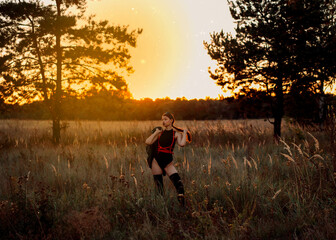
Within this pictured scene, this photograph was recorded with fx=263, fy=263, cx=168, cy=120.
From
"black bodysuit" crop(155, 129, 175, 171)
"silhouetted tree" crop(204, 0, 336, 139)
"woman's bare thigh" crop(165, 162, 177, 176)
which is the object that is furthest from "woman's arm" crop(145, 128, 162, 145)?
"silhouetted tree" crop(204, 0, 336, 139)

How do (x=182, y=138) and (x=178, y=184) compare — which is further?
(x=182, y=138)

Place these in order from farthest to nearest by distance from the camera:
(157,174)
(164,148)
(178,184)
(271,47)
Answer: (271,47), (157,174), (164,148), (178,184)

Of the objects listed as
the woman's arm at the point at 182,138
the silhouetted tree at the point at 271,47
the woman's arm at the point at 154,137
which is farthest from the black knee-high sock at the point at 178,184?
the silhouetted tree at the point at 271,47

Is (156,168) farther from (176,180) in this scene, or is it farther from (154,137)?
(154,137)

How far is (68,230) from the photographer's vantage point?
3.18 m

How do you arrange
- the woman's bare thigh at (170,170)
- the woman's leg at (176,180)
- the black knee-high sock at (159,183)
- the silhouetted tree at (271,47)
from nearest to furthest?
the woman's leg at (176,180) → the woman's bare thigh at (170,170) → the black knee-high sock at (159,183) → the silhouetted tree at (271,47)

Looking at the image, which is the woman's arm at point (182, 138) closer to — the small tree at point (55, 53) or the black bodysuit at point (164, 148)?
the black bodysuit at point (164, 148)

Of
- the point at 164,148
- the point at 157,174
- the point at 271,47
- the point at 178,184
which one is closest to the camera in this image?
the point at 178,184

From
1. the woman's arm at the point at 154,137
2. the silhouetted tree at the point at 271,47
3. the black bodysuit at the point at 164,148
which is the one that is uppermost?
the silhouetted tree at the point at 271,47

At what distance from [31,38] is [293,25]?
10115 millimetres

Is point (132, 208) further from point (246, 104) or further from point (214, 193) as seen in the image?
point (246, 104)

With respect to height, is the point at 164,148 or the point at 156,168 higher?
the point at 164,148

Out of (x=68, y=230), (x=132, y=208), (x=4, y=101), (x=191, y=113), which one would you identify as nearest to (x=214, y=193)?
(x=132, y=208)

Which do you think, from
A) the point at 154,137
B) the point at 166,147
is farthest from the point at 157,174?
the point at 154,137
